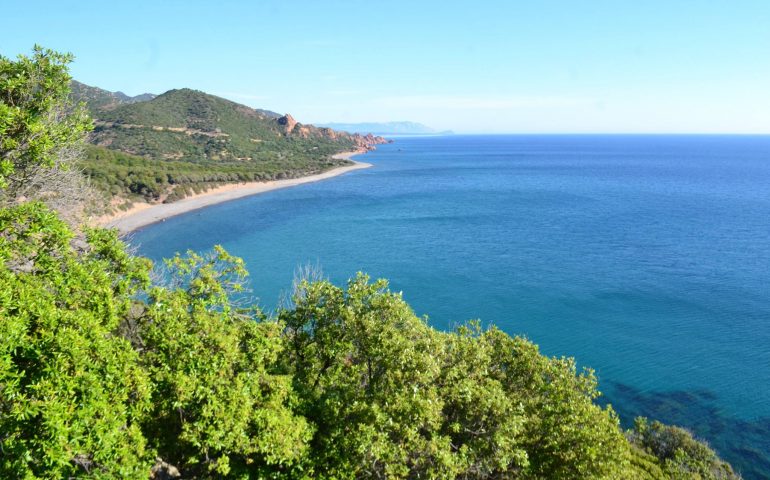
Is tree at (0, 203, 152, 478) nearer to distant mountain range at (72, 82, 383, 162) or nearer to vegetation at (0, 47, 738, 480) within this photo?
vegetation at (0, 47, 738, 480)

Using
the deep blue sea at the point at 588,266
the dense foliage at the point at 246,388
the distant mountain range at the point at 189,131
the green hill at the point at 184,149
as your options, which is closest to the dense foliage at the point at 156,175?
the green hill at the point at 184,149

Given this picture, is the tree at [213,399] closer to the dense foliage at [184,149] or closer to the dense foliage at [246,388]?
the dense foliage at [246,388]

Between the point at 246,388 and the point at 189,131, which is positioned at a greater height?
the point at 189,131

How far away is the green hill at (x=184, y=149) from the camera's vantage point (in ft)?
290

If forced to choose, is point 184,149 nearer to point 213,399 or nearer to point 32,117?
point 32,117

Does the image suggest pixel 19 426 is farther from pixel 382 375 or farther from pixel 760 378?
pixel 760 378

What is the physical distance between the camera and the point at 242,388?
11.5 m

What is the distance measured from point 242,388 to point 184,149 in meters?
142

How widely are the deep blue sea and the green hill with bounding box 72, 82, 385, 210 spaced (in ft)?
42.4

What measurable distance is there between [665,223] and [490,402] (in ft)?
241

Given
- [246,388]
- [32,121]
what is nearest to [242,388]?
[246,388]

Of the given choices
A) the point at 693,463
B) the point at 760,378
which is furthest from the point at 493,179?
the point at 693,463

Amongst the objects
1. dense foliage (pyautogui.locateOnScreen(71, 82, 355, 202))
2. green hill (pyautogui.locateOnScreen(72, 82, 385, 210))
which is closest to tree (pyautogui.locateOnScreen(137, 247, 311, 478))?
dense foliage (pyautogui.locateOnScreen(71, 82, 355, 202))

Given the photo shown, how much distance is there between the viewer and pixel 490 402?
1305 centimetres
